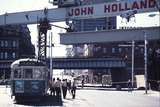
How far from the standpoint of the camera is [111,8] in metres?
37.2

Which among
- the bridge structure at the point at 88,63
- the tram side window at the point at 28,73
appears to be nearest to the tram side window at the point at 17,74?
the tram side window at the point at 28,73

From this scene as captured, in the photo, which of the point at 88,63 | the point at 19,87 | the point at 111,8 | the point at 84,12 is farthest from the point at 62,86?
the point at 88,63

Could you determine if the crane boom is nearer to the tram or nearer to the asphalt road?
the asphalt road

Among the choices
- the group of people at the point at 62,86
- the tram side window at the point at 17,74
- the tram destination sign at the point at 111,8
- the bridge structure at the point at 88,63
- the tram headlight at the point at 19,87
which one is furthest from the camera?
the bridge structure at the point at 88,63

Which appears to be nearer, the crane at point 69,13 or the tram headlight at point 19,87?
the tram headlight at point 19,87

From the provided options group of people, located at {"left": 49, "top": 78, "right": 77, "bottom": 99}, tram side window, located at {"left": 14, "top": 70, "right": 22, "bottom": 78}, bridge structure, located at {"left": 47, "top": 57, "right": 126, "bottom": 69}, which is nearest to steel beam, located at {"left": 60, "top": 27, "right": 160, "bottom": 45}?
group of people, located at {"left": 49, "top": 78, "right": 77, "bottom": 99}

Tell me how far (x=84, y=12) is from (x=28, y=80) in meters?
13.1

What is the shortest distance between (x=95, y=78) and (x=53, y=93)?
93519mm

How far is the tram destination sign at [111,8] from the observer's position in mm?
35469

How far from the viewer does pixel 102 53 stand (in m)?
129

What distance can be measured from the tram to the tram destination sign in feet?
36.3

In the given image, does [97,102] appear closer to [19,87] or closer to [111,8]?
[19,87]

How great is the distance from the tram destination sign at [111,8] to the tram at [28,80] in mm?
11073

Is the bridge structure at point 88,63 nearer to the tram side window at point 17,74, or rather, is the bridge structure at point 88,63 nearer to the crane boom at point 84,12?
the crane boom at point 84,12
